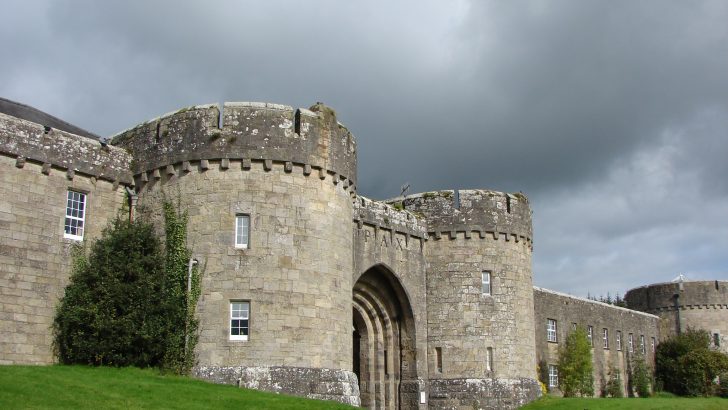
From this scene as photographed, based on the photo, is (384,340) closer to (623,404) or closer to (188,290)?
(623,404)

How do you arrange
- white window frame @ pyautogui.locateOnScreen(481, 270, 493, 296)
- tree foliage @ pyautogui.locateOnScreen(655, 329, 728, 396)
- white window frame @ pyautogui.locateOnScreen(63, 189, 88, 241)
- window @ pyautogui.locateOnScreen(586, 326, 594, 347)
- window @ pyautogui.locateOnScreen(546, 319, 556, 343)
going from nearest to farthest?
white window frame @ pyautogui.locateOnScreen(63, 189, 88, 241)
white window frame @ pyautogui.locateOnScreen(481, 270, 493, 296)
window @ pyautogui.locateOnScreen(546, 319, 556, 343)
window @ pyautogui.locateOnScreen(586, 326, 594, 347)
tree foliage @ pyautogui.locateOnScreen(655, 329, 728, 396)

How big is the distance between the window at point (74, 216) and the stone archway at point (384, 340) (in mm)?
9789

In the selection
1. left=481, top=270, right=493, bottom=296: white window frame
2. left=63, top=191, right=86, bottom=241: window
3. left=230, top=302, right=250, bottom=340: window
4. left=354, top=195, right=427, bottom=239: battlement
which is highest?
left=354, top=195, right=427, bottom=239: battlement

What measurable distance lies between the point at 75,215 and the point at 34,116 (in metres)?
4.39

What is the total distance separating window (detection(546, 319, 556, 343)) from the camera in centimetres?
3569

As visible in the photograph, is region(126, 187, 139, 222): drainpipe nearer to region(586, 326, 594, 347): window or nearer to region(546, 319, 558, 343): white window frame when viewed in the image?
region(546, 319, 558, 343): white window frame

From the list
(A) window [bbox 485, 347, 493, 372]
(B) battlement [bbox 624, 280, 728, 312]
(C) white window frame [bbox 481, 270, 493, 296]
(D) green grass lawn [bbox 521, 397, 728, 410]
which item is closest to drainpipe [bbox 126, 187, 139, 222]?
(C) white window frame [bbox 481, 270, 493, 296]

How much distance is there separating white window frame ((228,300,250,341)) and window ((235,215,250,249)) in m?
1.40

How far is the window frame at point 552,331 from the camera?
35688mm

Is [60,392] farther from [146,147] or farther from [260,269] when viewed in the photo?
[146,147]

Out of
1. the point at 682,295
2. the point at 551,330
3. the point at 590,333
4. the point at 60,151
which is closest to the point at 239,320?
the point at 60,151

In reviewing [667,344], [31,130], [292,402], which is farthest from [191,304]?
[667,344]

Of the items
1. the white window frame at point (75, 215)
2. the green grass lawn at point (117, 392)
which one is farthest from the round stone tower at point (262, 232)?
the white window frame at point (75, 215)

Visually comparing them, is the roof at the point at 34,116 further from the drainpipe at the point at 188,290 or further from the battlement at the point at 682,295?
the battlement at the point at 682,295
